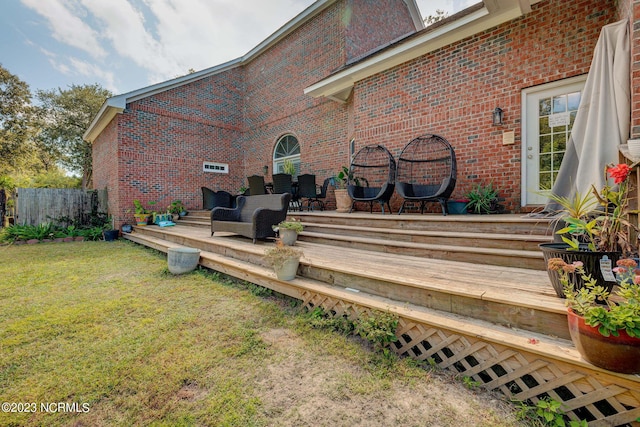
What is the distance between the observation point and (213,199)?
8.26 m

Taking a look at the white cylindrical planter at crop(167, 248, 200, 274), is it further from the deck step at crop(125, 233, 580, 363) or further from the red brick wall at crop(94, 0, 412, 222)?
the red brick wall at crop(94, 0, 412, 222)

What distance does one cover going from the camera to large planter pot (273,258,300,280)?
9.18ft

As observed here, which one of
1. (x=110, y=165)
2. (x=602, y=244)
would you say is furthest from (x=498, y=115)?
(x=110, y=165)

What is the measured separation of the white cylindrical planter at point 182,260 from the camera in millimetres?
4016

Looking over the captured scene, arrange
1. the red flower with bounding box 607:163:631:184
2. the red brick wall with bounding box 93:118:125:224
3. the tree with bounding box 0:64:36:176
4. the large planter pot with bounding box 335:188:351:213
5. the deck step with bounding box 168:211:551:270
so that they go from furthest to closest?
the tree with bounding box 0:64:36:176 → the red brick wall with bounding box 93:118:125:224 → the large planter pot with bounding box 335:188:351:213 → the deck step with bounding box 168:211:551:270 → the red flower with bounding box 607:163:631:184

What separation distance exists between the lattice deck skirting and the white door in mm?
3403

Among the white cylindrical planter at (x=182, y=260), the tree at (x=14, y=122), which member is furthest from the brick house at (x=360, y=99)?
the tree at (x=14, y=122)

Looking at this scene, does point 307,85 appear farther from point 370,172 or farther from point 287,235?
point 287,235

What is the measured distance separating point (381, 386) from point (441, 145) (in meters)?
4.43

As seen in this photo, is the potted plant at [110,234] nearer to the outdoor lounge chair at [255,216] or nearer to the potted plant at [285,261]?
the outdoor lounge chair at [255,216]

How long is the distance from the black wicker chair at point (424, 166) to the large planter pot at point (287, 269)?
2.55 meters

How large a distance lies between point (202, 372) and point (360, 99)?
587cm

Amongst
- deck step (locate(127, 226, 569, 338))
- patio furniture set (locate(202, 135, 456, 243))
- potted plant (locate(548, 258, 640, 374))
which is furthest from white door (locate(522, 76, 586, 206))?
potted plant (locate(548, 258, 640, 374))

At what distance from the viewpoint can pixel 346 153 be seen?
7258mm
